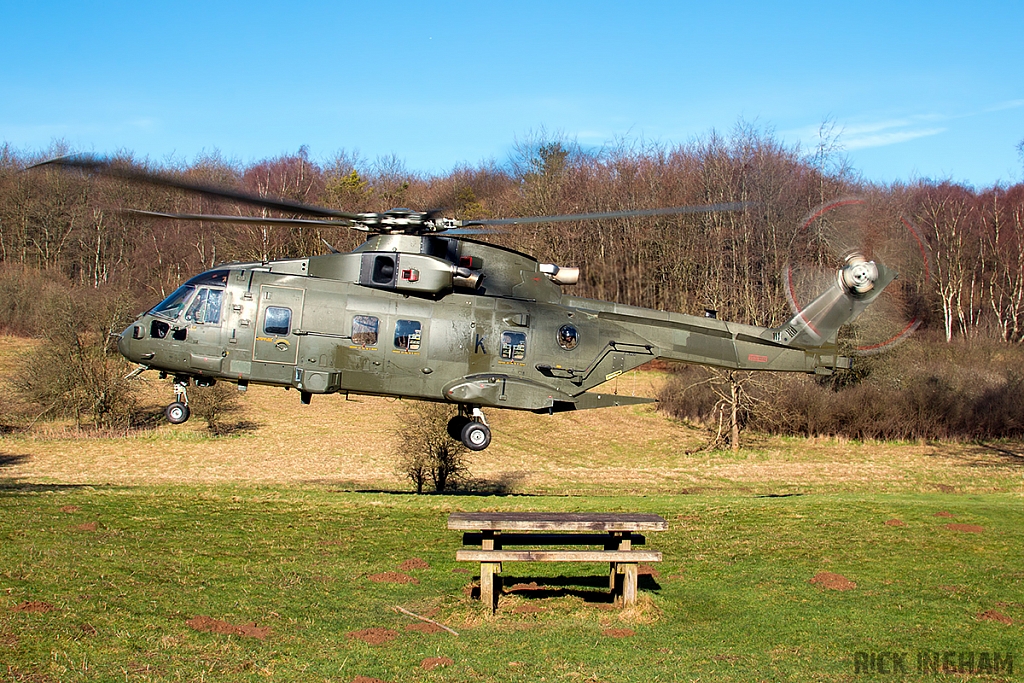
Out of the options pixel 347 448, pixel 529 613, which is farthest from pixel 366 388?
pixel 347 448

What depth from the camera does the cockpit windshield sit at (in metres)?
13.6

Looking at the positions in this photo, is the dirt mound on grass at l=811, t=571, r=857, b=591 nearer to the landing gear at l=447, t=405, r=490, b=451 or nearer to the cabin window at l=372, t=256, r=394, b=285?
the landing gear at l=447, t=405, r=490, b=451

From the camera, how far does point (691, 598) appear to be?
42.7ft

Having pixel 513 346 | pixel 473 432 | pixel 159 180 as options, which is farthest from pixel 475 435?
pixel 159 180

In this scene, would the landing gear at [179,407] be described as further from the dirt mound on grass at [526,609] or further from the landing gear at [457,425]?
the dirt mound on grass at [526,609]

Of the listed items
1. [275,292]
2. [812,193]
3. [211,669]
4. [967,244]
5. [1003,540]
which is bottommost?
[211,669]

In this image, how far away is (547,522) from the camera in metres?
11.9

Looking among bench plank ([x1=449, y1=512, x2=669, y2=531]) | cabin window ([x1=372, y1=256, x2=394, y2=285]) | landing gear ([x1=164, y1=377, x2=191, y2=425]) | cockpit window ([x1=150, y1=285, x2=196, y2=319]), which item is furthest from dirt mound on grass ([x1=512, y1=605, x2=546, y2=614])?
cockpit window ([x1=150, y1=285, x2=196, y2=319])

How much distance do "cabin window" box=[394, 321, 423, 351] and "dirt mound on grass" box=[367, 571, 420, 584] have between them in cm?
344

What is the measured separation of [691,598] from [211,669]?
22.2ft

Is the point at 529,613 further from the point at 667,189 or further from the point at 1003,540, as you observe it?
the point at 667,189

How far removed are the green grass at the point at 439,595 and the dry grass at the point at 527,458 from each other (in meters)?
9.80

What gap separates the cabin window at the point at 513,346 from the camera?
45.7ft

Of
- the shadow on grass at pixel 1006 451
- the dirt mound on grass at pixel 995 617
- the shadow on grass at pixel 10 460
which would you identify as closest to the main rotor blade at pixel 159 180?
the dirt mound on grass at pixel 995 617
